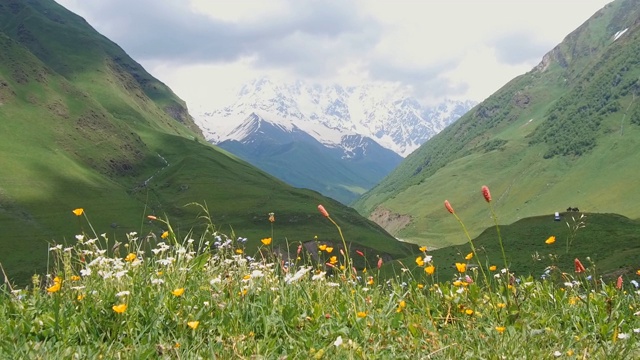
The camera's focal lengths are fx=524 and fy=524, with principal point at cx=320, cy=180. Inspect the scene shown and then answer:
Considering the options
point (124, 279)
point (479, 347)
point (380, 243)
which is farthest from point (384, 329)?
point (380, 243)

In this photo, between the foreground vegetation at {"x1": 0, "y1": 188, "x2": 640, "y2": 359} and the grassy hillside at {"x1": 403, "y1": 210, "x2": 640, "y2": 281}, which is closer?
the foreground vegetation at {"x1": 0, "y1": 188, "x2": 640, "y2": 359}

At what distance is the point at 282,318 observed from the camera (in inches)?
233

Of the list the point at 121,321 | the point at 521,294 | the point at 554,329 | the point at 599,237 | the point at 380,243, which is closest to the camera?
the point at 121,321

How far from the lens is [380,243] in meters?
183

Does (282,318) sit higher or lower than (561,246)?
higher

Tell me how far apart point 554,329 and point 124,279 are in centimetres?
505

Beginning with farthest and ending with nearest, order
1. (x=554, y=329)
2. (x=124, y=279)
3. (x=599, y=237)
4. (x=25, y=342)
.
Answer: (x=599, y=237) → (x=124, y=279) → (x=554, y=329) → (x=25, y=342)

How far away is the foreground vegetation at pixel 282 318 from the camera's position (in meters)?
4.99

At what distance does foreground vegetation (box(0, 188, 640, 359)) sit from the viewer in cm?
499

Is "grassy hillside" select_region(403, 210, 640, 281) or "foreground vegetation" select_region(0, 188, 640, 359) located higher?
"foreground vegetation" select_region(0, 188, 640, 359)

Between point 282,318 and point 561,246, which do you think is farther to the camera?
point 561,246

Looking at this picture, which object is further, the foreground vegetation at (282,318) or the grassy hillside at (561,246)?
the grassy hillside at (561,246)

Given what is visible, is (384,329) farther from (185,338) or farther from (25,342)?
(25,342)

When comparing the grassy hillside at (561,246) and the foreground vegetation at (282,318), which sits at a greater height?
the foreground vegetation at (282,318)
